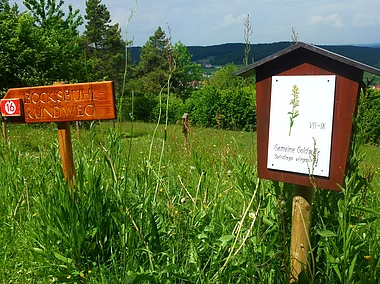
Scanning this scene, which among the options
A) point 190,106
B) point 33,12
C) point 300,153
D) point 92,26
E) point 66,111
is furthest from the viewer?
point 92,26

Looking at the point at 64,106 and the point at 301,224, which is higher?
the point at 64,106

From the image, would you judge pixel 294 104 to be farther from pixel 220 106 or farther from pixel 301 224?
pixel 220 106

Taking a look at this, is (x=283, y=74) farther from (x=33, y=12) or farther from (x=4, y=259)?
(x=33, y=12)

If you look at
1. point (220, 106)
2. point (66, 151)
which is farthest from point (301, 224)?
point (220, 106)

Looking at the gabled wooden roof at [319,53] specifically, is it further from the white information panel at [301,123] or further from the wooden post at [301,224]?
the wooden post at [301,224]

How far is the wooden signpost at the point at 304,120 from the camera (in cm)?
175

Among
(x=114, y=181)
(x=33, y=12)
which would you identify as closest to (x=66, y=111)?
(x=114, y=181)

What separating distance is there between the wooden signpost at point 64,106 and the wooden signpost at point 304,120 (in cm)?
112

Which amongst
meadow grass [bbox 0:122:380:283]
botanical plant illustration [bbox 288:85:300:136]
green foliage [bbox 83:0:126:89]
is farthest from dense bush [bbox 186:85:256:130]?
green foliage [bbox 83:0:126:89]

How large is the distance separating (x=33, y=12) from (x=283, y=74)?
33.6m

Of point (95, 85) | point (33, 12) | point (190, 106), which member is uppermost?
point (33, 12)

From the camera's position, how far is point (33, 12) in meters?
31.2

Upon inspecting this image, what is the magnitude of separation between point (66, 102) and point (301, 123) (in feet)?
5.91

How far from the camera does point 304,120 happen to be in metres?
1.84
